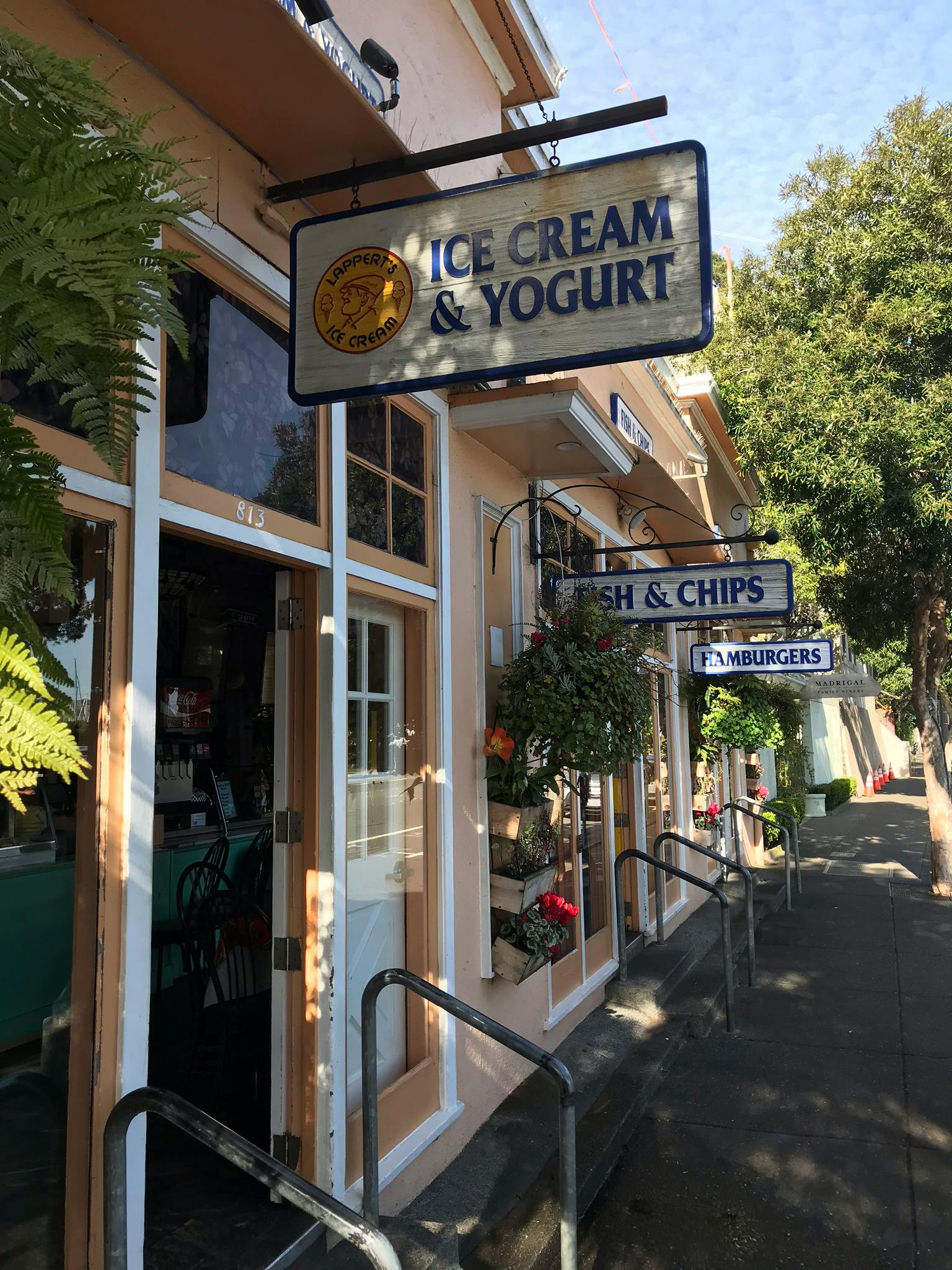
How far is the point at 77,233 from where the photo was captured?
2.95 feet

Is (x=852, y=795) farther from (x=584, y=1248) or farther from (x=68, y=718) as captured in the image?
(x=68, y=718)

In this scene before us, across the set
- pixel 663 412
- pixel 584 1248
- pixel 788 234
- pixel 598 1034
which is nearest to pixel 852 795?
pixel 788 234

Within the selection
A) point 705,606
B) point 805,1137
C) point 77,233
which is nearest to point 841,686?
point 705,606

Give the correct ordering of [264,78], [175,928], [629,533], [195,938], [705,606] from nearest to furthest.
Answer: [264,78] < [195,938] < [175,928] < [705,606] < [629,533]

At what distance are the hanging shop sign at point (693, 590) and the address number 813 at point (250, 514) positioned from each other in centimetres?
274

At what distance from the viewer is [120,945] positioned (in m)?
2.29

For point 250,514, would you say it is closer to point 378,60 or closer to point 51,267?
point 378,60

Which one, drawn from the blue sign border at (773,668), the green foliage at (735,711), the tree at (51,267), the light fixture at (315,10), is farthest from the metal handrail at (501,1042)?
the green foliage at (735,711)

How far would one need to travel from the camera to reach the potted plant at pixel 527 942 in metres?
4.34

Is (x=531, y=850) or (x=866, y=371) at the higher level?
(x=866, y=371)

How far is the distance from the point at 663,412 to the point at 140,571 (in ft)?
21.7

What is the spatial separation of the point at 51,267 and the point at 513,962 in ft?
13.1

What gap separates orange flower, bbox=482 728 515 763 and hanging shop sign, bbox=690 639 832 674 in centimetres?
445

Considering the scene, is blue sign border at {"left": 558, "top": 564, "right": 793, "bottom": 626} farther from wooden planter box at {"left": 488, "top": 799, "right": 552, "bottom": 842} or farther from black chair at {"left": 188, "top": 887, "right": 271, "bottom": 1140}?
black chair at {"left": 188, "top": 887, "right": 271, "bottom": 1140}
